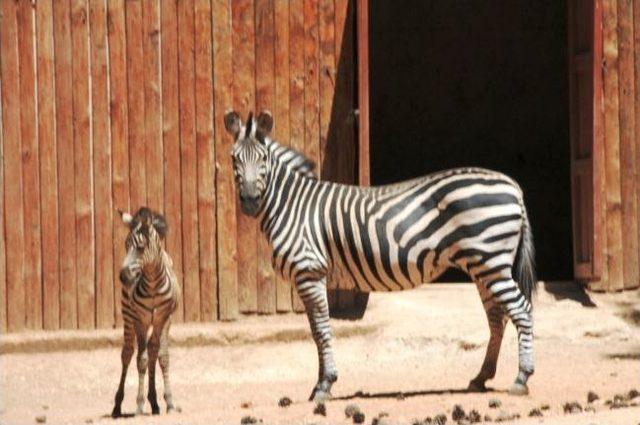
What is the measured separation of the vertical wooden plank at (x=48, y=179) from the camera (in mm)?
14445

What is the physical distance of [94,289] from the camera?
1447cm

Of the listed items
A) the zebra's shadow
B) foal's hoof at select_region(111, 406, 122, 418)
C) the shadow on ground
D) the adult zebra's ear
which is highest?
the adult zebra's ear

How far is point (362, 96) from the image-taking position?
14.2 metres

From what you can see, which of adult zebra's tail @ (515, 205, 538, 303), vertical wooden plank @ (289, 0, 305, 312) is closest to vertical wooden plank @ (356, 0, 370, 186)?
vertical wooden plank @ (289, 0, 305, 312)

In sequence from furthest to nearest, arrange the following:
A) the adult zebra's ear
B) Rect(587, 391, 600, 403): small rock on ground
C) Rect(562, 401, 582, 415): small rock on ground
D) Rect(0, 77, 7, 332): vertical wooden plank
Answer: Rect(0, 77, 7, 332): vertical wooden plank < the adult zebra's ear < Rect(587, 391, 600, 403): small rock on ground < Rect(562, 401, 582, 415): small rock on ground

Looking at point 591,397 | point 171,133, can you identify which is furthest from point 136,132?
point 591,397

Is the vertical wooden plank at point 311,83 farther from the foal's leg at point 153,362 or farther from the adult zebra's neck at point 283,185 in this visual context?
the foal's leg at point 153,362

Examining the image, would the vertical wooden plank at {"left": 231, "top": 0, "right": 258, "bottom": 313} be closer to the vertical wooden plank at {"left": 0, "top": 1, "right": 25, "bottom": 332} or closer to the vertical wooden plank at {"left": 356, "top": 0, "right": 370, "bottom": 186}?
the vertical wooden plank at {"left": 356, "top": 0, "right": 370, "bottom": 186}

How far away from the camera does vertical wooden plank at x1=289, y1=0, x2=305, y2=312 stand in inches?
573

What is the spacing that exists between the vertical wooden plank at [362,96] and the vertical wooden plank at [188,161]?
148 centimetres

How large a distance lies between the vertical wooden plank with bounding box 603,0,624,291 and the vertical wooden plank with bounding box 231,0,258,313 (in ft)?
10.6

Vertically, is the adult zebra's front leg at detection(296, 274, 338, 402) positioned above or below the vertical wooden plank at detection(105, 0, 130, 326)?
below

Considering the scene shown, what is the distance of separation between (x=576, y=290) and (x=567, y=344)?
3.56ft

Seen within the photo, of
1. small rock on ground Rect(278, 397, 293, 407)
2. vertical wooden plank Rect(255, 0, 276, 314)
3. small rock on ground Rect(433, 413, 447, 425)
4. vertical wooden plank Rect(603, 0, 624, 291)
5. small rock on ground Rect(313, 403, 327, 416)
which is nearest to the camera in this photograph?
small rock on ground Rect(433, 413, 447, 425)
